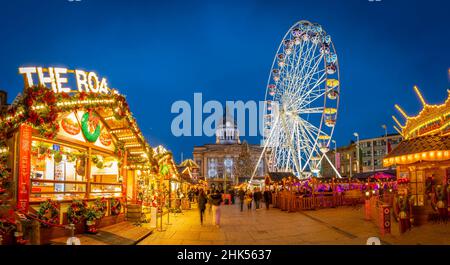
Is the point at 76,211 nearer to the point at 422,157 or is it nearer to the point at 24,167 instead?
the point at 24,167

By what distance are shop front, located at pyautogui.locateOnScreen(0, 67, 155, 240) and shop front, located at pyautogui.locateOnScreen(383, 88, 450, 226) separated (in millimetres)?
10478

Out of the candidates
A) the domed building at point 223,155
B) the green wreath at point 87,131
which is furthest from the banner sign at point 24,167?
the domed building at point 223,155

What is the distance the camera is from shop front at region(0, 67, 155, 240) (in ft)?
32.1

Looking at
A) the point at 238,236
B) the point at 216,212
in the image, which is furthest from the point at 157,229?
the point at 238,236

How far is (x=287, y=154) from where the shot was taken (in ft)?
142

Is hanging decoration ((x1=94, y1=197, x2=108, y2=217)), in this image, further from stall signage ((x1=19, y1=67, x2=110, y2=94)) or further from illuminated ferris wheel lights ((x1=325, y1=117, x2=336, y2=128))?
illuminated ferris wheel lights ((x1=325, y1=117, x2=336, y2=128))

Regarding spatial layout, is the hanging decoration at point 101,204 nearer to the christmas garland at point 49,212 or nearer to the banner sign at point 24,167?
the christmas garland at point 49,212

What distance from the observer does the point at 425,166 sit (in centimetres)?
1764

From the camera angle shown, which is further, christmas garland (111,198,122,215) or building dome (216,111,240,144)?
building dome (216,111,240,144)

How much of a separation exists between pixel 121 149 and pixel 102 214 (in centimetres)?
427

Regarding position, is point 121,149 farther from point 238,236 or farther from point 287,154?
point 287,154

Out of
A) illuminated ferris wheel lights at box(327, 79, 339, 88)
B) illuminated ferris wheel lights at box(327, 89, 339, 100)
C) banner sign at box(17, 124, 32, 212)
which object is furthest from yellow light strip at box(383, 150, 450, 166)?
illuminated ferris wheel lights at box(327, 79, 339, 88)
